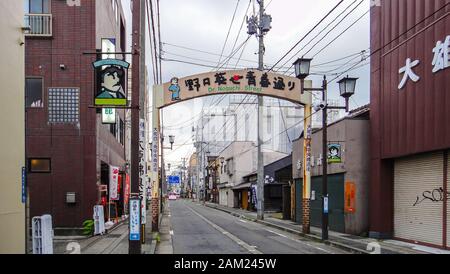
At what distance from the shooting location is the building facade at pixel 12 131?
11609 millimetres

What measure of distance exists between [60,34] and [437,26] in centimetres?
1414

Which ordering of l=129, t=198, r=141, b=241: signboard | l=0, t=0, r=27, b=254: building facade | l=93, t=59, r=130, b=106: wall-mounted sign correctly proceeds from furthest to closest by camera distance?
l=93, t=59, r=130, b=106: wall-mounted sign < l=129, t=198, r=141, b=241: signboard < l=0, t=0, r=27, b=254: building facade

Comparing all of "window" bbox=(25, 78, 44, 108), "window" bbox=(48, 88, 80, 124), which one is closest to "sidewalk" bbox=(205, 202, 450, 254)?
"window" bbox=(48, 88, 80, 124)

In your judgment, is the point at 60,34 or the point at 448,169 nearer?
the point at 448,169

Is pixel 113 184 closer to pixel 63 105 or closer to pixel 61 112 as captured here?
pixel 61 112

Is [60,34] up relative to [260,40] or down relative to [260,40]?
down

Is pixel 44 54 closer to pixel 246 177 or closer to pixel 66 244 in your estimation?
pixel 66 244

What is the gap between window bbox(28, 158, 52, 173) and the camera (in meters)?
20.6

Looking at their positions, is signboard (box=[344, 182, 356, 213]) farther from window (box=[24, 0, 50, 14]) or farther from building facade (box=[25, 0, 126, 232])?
window (box=[24, 0, 50, 14])

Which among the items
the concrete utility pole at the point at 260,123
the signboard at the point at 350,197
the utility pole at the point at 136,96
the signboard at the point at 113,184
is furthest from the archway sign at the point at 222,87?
the concrete utility pole at the point at 260,123

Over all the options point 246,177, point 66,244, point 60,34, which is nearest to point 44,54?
point 60,34

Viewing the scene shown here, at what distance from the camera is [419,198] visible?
17969 millimetres

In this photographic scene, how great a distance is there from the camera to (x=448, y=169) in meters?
16.1

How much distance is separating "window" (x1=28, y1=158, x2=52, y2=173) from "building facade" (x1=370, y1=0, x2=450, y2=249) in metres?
13.2
